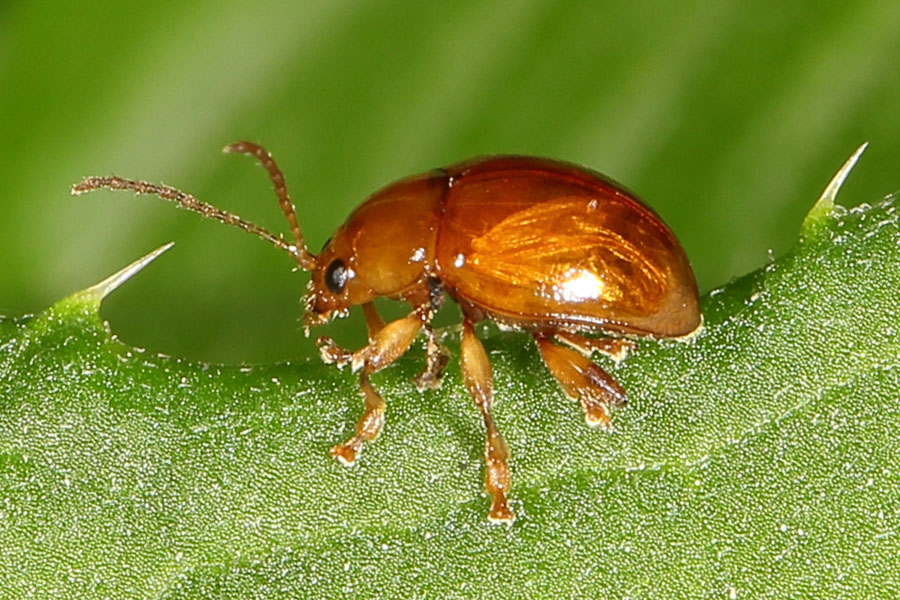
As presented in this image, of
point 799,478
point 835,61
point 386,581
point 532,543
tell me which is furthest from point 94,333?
point 835,61

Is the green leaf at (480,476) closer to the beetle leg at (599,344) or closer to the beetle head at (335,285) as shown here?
the beetle leg at (599,344)

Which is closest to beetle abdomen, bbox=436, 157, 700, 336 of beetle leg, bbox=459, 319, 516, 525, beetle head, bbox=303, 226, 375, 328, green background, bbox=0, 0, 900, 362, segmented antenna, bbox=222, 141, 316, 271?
beetle leg, bbox=459, 319, 516, 525

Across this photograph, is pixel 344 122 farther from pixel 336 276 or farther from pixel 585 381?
pixel 585 381

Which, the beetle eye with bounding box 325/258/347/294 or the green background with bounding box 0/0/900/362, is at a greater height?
the green background with bounding box 0/0/900/362

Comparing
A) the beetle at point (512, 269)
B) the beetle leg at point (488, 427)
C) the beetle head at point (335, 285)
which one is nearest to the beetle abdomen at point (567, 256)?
the beetle at point (512, 269)

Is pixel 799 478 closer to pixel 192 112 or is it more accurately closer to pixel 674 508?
pixel 674 508

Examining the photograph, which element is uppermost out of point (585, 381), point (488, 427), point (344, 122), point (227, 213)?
point (344, 122)

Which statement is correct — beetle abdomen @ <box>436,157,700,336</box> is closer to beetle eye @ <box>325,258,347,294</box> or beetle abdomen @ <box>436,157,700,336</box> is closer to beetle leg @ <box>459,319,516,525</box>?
beetle leg @ <box>459,319,516,525</box>

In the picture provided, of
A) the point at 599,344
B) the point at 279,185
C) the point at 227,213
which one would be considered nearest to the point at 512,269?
the point at 599,344

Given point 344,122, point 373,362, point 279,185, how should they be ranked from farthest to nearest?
point 344,122
point 279,185
point 373,362
